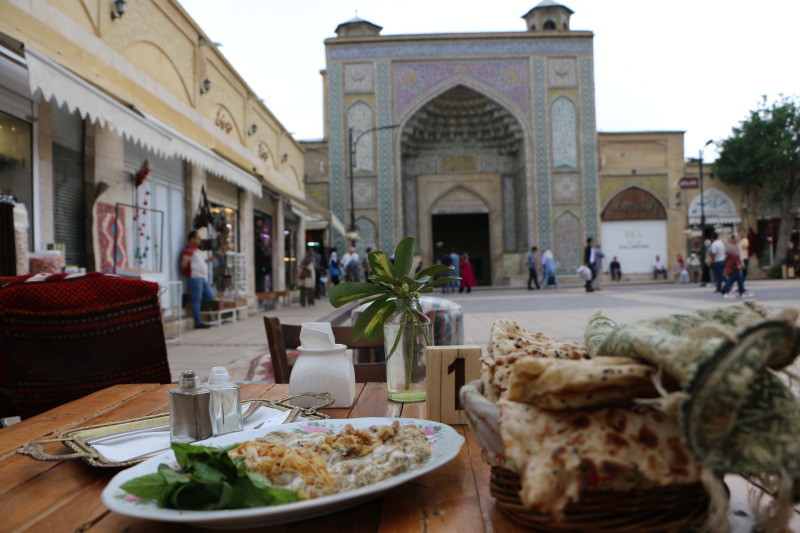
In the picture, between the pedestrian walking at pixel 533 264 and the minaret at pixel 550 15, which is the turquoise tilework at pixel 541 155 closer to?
the pedestrian walking at pixel 533 264

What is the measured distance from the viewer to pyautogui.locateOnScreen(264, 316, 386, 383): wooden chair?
226 centimetres

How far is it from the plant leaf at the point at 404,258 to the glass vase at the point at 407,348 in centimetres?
7

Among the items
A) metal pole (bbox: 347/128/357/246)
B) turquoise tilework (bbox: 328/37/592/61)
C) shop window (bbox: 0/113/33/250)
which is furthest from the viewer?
turquoise tilework (bbox: 328/37/592/61)

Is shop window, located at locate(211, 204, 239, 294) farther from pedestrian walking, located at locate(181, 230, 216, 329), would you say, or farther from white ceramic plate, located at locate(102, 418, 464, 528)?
white ceramic plate, located at locate(102, 418, 464, 528)

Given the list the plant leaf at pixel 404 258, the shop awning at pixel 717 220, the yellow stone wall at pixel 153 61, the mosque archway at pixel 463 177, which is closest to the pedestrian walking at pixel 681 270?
the shop awning at pixel 717 220

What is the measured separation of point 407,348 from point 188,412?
536 millimetres

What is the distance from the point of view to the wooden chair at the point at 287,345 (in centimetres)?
226

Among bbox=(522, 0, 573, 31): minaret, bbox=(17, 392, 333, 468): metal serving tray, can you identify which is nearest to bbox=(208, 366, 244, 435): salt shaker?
bbox=(17, 392, 333, 468): metal serving tray

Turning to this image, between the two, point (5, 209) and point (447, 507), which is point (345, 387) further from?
point (5, 209)

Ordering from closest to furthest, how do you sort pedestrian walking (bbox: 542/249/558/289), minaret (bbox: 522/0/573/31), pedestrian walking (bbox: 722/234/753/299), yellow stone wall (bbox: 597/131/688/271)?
pedestrian walking (bbox: 722/234/753/299) → pedestrian walking (bbox: 542/249/558/289) → minaret (bbox: 522/0/573/31) → yellow stone wall (bbox: 597/131/688/271)

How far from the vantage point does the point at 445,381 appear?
1.26m

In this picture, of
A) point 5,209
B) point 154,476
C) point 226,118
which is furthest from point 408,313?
point 226,118

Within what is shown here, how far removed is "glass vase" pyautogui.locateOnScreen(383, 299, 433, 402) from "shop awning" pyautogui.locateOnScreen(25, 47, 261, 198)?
391cm

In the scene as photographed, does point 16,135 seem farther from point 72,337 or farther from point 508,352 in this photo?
point 508,352
